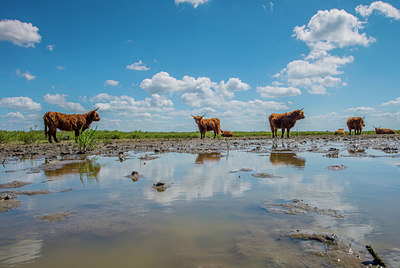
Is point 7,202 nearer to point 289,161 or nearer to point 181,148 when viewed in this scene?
point 289,161

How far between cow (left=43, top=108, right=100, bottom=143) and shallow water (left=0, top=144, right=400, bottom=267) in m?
13.8

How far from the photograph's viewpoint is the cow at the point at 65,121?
1647 centimetres

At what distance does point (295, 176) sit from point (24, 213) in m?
4.25

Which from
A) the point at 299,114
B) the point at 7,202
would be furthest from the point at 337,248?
the point at 299,114

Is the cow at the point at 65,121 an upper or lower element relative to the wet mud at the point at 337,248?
upper

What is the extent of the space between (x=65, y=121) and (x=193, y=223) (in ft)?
55.3

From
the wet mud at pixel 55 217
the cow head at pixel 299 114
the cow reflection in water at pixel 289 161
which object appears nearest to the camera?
the wet mud at pixel 55 217

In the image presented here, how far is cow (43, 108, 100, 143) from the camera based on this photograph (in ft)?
54.0

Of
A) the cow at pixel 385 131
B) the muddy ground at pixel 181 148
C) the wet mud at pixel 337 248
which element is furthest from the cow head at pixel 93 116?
the cow at pixel 385 131

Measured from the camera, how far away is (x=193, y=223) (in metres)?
2.48

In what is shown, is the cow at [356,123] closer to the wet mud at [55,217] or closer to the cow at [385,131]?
the cow at [385,131]

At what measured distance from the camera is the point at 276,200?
3203 millimetres

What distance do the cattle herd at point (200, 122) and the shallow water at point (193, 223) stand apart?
1286cm

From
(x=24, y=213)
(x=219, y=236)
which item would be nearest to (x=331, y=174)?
(x=219, y=236)
